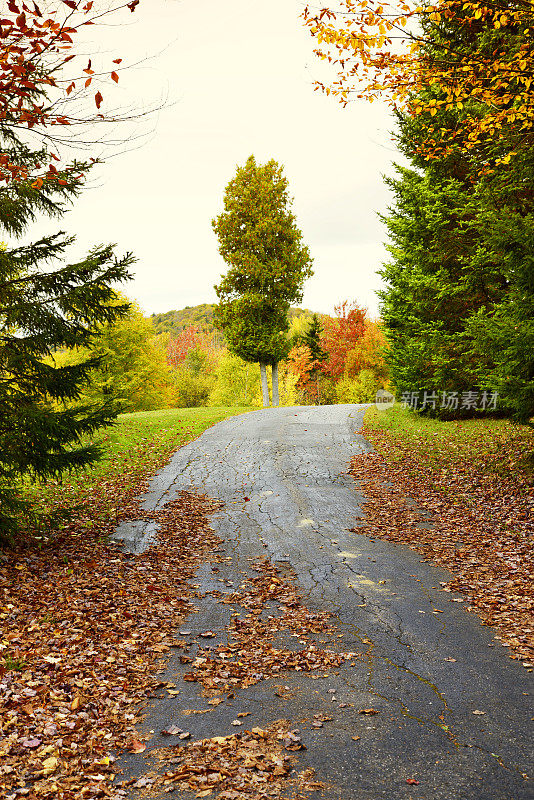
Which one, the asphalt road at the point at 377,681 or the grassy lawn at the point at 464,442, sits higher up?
the grassy lawn at the point at 464,442

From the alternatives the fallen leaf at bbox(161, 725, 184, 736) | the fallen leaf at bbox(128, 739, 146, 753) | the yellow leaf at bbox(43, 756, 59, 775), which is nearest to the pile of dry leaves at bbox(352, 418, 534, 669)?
the fallen leaf at bbox(161, 725, 184, 736)

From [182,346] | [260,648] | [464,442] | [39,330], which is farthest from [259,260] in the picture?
[182,346]

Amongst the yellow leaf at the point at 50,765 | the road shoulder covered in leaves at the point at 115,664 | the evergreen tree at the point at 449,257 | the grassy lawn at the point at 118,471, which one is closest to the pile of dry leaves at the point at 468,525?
the evergreen tree at the point at 449,257

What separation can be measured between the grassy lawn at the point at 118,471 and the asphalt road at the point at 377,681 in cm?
137

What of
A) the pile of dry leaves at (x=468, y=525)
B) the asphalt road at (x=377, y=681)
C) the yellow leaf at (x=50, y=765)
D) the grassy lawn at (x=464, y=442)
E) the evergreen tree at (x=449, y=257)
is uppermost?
the evergreen tree at (x=449, y=257)

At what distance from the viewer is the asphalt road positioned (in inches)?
129

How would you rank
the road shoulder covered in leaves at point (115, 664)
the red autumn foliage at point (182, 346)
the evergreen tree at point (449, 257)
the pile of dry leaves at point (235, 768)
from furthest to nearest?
the red autumn foliage at point (182, 346) < the evergreen tree at point (449, 257) < the road shoulder covered in leaves at point (115, 664) < the pile of dry leaves at point (235, 768)

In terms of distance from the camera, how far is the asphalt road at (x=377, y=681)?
3.27 metres

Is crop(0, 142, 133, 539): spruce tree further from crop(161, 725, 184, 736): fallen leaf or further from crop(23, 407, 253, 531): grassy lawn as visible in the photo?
crop(161, 725, 184, 736): fallen leaf

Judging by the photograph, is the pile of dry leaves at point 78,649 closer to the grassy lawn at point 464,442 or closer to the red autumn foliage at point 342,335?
the grassy lawn at point 464,442

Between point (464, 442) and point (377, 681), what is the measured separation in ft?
33.0

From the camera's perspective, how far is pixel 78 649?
4.81 m

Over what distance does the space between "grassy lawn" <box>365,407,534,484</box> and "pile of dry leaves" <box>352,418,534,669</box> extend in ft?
0.64

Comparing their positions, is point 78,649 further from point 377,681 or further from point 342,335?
point 342,335
